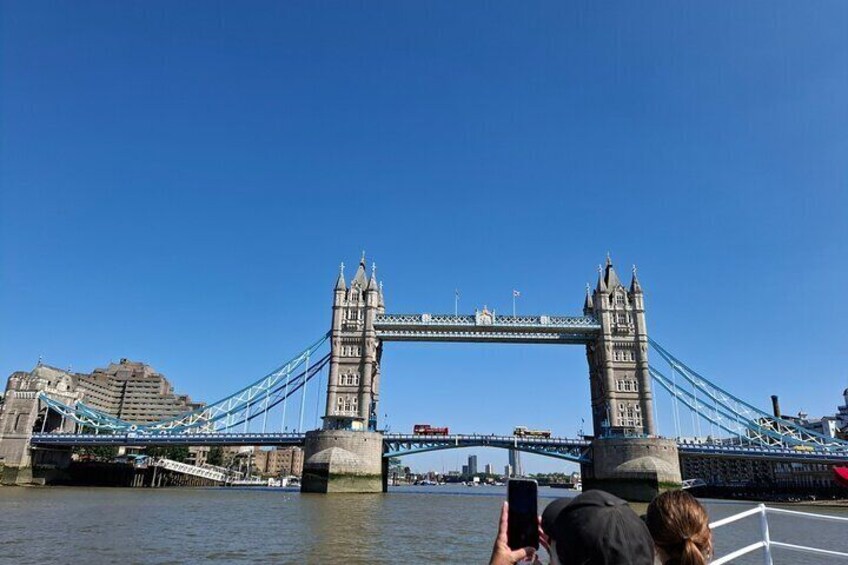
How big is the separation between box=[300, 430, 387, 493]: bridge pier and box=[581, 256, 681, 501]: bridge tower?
19.2 m

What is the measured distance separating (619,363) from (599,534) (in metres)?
59.1

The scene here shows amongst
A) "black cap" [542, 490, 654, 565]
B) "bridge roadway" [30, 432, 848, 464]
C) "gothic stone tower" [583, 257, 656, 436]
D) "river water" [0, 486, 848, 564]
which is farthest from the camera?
"gothic stone tower" [583, 257, 656, 436]

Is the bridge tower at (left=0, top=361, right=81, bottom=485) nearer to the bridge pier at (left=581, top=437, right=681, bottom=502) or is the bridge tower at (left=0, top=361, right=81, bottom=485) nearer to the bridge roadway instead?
the bridge roadway

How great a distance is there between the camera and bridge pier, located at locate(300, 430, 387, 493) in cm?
4756

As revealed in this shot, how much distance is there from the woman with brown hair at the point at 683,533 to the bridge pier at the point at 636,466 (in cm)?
4841

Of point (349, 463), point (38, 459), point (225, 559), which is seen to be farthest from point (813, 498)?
point (38, 459)

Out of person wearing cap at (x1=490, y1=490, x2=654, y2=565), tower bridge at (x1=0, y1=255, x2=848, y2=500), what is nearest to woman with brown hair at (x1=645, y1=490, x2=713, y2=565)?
person wearing cap at (x1=490, y1=490, x2=654, y2=565)

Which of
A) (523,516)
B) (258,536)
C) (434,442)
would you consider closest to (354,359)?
(434,442)

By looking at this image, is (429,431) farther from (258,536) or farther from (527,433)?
(258,536)

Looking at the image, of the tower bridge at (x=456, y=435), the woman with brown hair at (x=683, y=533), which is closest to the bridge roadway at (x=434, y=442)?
the tower bridge at (x=456, y=435)

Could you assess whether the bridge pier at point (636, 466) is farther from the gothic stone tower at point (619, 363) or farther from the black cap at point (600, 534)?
the black cap at point (600, 534)

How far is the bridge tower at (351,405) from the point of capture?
48094 mm

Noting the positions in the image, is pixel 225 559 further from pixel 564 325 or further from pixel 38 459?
pixel 38 459

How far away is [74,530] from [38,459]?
4844 cm
